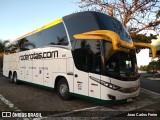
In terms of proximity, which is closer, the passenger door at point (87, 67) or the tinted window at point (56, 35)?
the passenger door at point (87, 67)

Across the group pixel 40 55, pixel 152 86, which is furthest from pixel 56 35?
pixel 152 86

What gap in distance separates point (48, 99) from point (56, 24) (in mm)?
3665

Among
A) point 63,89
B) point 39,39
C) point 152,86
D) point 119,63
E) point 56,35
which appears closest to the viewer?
point 119,63

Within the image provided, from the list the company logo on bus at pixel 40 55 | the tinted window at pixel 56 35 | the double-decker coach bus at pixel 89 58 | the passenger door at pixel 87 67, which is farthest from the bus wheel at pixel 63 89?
the tinted window at pixel 56 35

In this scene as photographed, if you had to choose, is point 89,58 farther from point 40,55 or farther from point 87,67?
point 40,55

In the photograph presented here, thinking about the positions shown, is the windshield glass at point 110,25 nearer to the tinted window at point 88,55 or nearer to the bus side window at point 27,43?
the tinted window at point 88,55

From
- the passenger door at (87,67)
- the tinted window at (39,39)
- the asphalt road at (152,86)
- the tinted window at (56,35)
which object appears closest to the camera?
the passenger door at (87,67)

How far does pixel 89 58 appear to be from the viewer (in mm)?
8914

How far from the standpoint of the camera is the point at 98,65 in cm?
854

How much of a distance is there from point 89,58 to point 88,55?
14 cm

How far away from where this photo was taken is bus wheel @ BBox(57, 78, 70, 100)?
10.1 meters

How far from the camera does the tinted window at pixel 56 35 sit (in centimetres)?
1048

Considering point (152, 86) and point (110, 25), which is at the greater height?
point (110, 25)

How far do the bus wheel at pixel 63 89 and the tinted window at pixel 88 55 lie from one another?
1386mm
